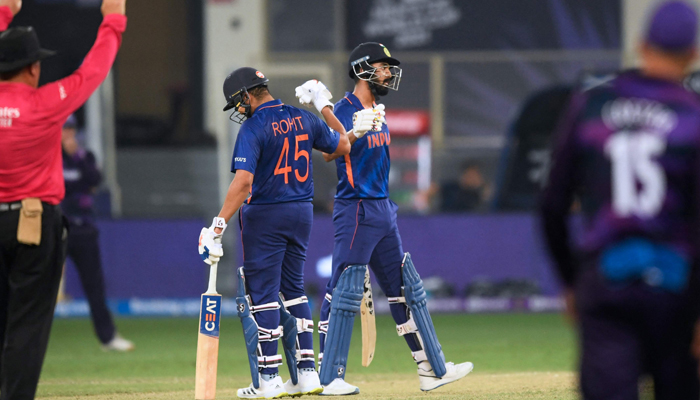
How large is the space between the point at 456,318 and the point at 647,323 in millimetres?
10613

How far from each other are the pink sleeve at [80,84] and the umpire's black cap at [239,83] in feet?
6.27

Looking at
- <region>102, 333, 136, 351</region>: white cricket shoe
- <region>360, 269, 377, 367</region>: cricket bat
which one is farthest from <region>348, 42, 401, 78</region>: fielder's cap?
<region>102, 333, 136, 351</region>: white cricket shoe

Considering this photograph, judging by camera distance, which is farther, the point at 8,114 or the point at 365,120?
the point at 365,120

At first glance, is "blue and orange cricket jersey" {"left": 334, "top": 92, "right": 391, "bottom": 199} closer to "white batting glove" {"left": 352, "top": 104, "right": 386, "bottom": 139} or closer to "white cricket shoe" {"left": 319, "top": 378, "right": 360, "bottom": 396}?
"white batting glove" {"left": 352, "top": 104, "right": 386, "bottom": 139}

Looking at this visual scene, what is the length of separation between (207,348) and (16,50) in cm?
236

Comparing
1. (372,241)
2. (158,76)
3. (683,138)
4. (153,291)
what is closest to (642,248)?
(683,138)

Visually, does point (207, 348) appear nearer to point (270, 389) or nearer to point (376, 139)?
point (270, 389)

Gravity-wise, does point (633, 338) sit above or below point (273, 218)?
above

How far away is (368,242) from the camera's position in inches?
282

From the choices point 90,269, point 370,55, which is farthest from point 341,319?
point 90,269

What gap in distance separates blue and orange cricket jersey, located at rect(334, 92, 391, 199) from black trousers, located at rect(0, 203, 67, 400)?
278cm

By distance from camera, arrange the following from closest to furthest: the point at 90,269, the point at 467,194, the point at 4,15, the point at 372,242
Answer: the point at 4,15, the point at 372,242, the point at 90,269, the point at 467,194

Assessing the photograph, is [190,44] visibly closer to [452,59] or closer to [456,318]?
[452,59]

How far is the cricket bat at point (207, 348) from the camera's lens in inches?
248
